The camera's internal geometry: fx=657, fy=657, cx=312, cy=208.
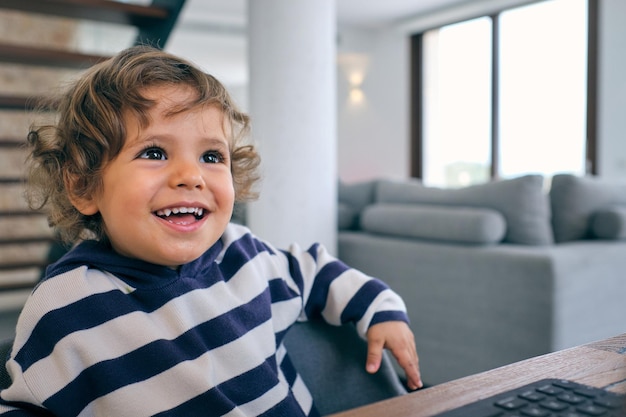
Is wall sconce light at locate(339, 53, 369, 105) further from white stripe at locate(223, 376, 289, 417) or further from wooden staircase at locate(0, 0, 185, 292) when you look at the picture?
white stripe at locate(223, 376, 289, 417)

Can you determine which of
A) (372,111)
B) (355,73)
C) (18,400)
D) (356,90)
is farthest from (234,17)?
(18,400)

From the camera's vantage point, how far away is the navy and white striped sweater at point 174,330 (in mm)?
712

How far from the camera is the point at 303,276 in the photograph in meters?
0.98

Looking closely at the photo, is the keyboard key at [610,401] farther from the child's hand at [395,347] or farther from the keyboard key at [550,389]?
the child's hand at [395,347]

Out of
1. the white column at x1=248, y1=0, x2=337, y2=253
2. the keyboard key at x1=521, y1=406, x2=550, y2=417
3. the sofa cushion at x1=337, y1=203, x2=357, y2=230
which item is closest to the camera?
the keyboard key at x1=521, y1=406, x2=550, y2=417

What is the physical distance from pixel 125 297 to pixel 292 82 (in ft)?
6.88

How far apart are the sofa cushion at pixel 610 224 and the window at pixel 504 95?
3878mm

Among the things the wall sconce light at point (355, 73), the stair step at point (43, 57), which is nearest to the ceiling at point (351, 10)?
the wall sconce light at point (355, 73)

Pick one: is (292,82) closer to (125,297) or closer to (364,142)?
(125,297)

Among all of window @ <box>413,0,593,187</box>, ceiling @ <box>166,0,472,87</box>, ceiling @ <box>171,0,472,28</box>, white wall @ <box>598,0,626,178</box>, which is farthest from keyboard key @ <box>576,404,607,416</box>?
ceiling @ <box>171,0,472,28</box>

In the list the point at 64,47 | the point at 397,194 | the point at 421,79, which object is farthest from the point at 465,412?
the point at 421,79

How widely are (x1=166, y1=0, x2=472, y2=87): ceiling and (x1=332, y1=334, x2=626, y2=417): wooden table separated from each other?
598 cm

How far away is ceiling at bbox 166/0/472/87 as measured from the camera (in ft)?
22.8

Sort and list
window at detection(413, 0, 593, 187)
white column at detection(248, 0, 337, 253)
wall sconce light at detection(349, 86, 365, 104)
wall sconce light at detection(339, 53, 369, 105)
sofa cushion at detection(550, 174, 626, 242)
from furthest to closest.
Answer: wall sconce light at detection(349, 86, 365, 104)
wall sconce light at detection(339, 53, 369, 105)
window at detection(413, 0, 593, 187)
white column at detection(248, 0, 337, 253)
sofa cushion at detection(550, 174, 626, 242)
